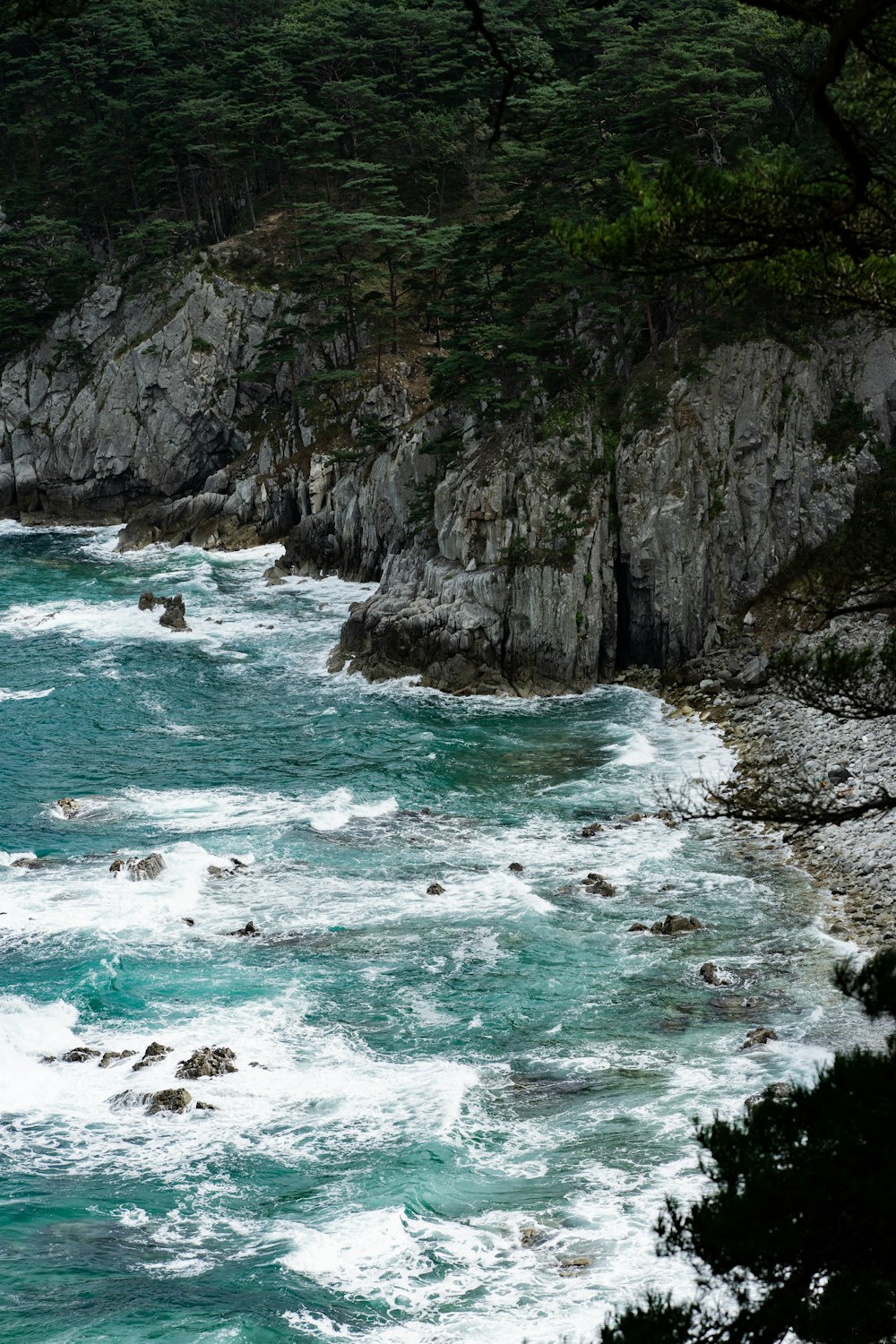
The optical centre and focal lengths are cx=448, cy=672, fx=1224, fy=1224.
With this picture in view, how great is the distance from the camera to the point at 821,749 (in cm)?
3275

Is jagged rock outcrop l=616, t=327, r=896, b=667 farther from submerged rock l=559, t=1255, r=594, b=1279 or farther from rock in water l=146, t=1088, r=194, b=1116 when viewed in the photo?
submerged rock l=559, t=1255, r=594, b=1279

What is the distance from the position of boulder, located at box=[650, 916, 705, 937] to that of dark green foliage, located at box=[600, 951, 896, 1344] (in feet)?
56.1

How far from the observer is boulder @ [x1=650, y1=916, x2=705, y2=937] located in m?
25.3

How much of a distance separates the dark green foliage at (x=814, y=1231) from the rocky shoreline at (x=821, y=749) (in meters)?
11.2

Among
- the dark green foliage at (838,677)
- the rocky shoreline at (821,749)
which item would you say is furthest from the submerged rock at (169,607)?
the dark green foliage at (838,677)

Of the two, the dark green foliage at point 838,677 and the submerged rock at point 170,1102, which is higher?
the dark green foliage at point 838,677

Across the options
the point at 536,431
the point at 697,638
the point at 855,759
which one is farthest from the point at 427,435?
the point at 855,759

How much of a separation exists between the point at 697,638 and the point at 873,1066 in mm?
33976

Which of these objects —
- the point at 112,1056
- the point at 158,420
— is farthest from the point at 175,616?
the point at 112,1056

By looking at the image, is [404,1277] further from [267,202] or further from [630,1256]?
[267,202]

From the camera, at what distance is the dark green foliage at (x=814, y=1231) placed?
7.61m

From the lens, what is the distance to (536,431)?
44750 mm

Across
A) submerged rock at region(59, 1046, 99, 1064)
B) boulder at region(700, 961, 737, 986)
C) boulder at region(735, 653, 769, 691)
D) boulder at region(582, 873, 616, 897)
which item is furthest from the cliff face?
submerged rock at region(59, 1046, 99, 1064)

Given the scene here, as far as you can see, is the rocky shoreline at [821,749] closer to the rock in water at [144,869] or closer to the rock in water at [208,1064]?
the rock in water at [208,1064]
